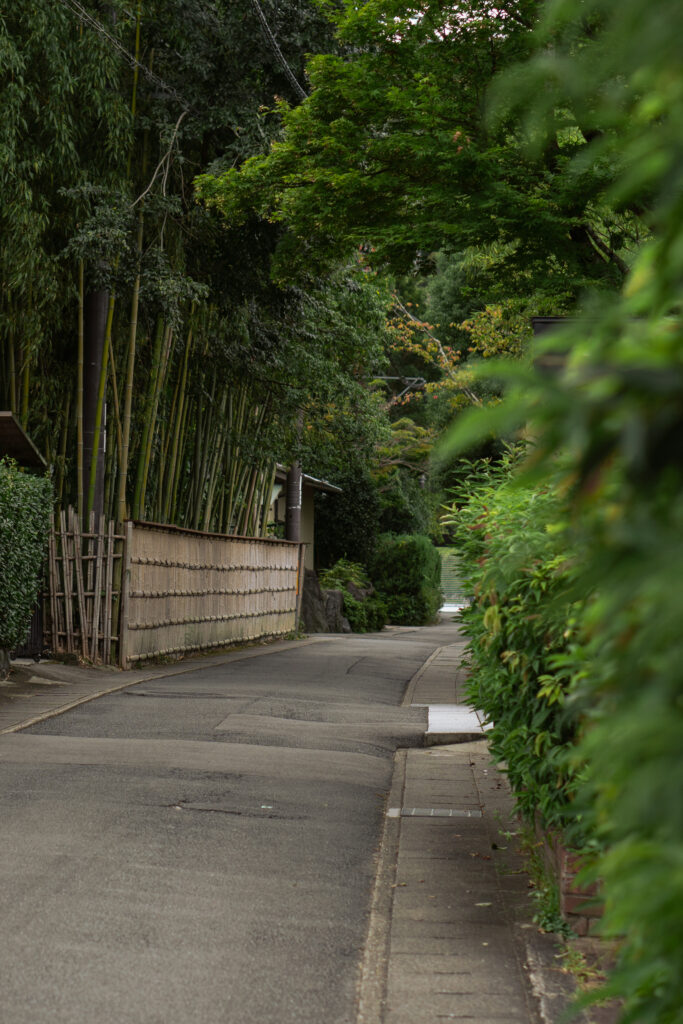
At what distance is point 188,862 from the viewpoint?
5.84 m

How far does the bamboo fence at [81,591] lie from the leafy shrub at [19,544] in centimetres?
120

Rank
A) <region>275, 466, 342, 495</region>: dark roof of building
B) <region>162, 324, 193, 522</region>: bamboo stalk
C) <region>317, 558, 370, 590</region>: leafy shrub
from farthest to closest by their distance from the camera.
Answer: <region>317, 558, 370, 590</region>: leafy shrub, <region>275, 466, 342, 495</region>: dark roof of building, <region>162, 324, 193, 522</region>: bamboo stalk

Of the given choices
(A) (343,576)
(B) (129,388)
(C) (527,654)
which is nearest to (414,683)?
(B) (129,388)

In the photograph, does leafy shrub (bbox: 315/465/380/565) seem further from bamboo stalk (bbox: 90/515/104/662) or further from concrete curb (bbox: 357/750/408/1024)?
concrete curb (bbox: 357/750/408/1024)

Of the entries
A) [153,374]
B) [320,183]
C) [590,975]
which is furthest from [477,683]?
[153,374]

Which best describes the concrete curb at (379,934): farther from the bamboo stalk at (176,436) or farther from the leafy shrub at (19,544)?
the bamboo stalk at (176,436)

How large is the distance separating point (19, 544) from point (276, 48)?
25.5ft

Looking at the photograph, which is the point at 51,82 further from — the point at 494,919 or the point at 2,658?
the point at 494,919

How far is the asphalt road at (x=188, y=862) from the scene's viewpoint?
13.6 feet

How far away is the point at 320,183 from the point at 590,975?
991 cm

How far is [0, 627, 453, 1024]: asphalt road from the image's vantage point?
13.6ft

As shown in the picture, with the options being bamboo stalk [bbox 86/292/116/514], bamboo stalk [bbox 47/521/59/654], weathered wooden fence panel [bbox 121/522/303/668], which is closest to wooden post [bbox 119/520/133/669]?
weathered wooden fence panel [bbox 121/522/303/668]

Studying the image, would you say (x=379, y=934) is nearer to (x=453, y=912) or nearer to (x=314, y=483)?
(x=453, y=912)

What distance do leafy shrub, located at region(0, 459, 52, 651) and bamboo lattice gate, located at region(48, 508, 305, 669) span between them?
4.12 feet
